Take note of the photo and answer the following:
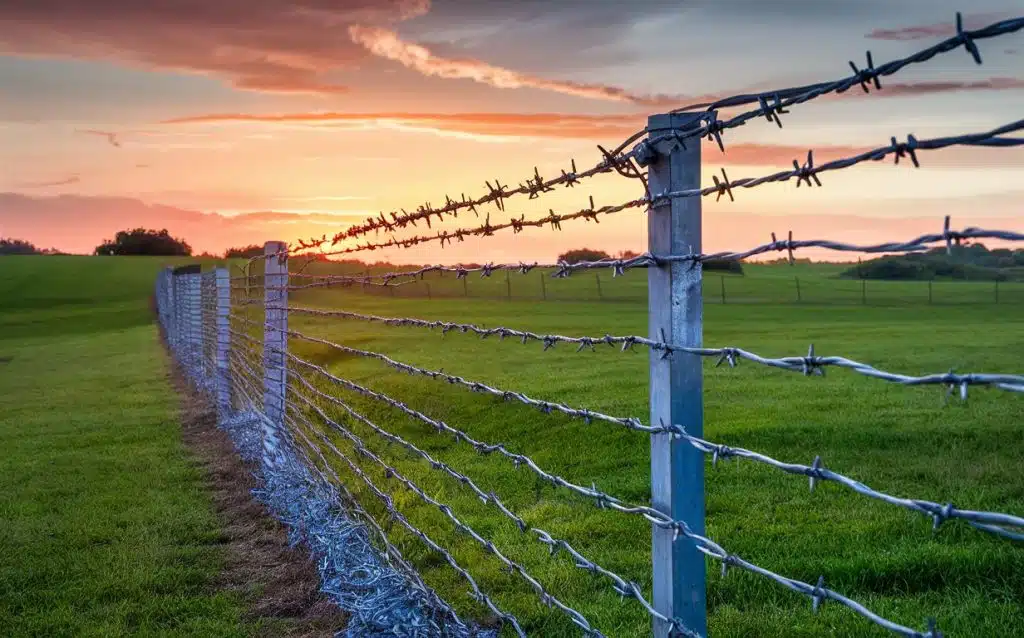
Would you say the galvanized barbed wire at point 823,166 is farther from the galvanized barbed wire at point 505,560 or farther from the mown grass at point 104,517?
the mown grass at point 104,517

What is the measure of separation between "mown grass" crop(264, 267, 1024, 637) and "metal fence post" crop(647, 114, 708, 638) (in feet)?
6.87

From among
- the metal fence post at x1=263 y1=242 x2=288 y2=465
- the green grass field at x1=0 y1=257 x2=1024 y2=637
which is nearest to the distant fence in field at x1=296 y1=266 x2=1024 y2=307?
the green grass field at x1=0 y1=257 x2=1024 y2=637

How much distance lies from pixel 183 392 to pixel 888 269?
229 feet

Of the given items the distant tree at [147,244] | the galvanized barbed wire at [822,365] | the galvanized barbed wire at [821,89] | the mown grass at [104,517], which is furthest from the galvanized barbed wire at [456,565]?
the distant tree at [147,244]

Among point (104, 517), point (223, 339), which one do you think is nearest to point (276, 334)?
point (104, 517)

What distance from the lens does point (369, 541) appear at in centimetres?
604

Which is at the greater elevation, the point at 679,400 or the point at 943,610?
the point at 679,400

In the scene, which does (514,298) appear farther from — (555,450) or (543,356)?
(555,450)

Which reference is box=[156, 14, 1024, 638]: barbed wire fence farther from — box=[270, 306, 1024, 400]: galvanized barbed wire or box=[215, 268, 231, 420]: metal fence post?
box=[215, 268, 231, 420]: metal fence post

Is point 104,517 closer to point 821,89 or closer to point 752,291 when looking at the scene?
point 821,89

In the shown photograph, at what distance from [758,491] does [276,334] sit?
425cm

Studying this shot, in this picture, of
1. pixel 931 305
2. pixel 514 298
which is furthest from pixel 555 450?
pixel 931 305

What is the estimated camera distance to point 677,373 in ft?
8.86

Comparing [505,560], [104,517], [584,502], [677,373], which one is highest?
[677,373]
